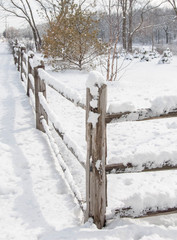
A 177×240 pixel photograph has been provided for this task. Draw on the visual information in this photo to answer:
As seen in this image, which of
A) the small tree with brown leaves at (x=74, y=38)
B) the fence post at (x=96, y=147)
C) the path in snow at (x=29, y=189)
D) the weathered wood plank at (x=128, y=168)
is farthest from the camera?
the small tree with brown leaves at (x=74, y=38)

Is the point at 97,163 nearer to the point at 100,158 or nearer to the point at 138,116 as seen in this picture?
the point at 100,158

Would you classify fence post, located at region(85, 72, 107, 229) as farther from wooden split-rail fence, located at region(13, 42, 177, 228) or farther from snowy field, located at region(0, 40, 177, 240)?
snowy field, located at region(0, 40, 177, 240)

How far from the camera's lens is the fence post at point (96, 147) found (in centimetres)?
189

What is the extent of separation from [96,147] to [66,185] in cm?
117

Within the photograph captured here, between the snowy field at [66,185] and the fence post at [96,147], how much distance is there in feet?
0.45

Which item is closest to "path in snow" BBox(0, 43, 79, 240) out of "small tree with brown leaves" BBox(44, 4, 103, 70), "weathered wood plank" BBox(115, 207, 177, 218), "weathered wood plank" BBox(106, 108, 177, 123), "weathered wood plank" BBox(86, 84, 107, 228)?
"weathered wood plank" BBox(86, 84, 107, 228)

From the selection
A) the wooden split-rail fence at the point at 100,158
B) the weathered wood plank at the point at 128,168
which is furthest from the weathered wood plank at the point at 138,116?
the weathered wood plank at the point at 128,168

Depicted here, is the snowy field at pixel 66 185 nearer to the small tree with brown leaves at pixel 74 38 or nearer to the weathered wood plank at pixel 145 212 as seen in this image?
the weathered wood plank at pixel 145 212

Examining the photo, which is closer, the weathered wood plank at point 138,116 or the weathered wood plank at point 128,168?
the weathered wood plank at point 138,116

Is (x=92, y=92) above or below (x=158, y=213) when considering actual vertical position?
above

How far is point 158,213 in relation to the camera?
7.06 feet

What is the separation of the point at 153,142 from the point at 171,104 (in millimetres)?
2471

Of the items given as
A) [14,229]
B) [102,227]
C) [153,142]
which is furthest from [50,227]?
[153,142]

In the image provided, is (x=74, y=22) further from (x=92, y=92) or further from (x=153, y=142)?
(x=92, y=92)
